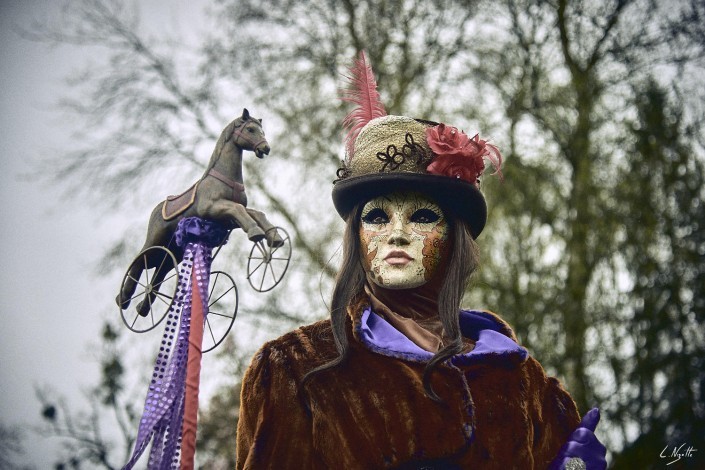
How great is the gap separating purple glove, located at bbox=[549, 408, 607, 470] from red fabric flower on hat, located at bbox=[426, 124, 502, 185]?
1091mm

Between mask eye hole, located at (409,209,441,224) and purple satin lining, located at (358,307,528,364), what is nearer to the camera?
purple satin lining, located at (358,307,528,364)

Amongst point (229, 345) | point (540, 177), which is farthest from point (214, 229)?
point (540, 177)

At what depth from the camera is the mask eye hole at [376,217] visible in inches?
133

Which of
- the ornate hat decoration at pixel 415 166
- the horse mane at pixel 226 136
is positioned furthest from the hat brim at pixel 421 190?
the horse mane at pixel 226 136

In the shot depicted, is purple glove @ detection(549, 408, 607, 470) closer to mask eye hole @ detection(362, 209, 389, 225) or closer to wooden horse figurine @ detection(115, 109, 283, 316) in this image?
mask eye hole @ detection(362, 209, 389, 225)

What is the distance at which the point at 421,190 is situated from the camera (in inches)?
133

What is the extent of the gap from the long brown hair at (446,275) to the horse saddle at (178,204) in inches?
26.7

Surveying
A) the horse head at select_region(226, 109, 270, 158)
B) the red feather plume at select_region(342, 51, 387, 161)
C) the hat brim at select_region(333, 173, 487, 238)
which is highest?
the red feather plume at select_region(342, 51, 387, 161)

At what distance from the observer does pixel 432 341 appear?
10.7 ft

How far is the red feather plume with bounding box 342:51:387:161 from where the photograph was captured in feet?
12.5

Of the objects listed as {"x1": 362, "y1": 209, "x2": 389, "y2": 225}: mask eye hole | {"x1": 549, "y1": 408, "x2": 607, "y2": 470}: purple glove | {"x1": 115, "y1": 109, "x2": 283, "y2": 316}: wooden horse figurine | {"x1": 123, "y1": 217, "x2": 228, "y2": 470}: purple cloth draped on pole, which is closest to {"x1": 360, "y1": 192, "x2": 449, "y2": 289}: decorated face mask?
{"x1": 362, "y1": 209, "x2": 389, "y2": 225}: mask eye hole

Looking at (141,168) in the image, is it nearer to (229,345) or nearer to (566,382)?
(229,345)

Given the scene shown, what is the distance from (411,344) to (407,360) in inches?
3.0

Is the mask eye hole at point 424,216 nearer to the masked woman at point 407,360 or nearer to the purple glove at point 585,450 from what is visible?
the masked woman at point 407,360
